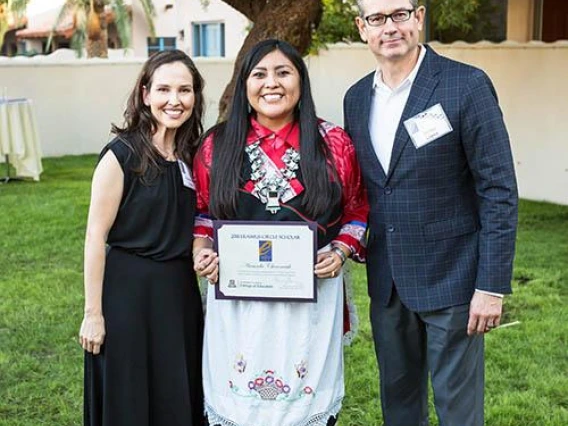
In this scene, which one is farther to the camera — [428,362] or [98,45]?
[98,45]

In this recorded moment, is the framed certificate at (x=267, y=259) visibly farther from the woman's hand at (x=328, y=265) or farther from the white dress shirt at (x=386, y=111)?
the white dress shirt at (x=386, y=111)

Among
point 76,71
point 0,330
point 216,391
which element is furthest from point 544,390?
point 76,71

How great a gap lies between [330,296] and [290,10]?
3.34m

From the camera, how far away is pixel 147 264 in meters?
3.01

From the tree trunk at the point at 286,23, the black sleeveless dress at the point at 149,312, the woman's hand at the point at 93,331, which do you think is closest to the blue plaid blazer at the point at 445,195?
the black sleeveless dress at the point at 149,312

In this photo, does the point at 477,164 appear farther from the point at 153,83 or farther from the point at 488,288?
the point at 153,83

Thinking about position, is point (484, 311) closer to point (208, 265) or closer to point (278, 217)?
point (278, 217)

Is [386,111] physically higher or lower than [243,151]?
higher

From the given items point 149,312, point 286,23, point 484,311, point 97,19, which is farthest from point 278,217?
point 97,19

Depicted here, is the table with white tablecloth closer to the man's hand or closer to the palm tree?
the palm tree

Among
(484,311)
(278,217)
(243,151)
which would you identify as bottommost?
(484,311)

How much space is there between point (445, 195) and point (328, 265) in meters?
0.44

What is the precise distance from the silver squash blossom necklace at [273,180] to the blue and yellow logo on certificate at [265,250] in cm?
11

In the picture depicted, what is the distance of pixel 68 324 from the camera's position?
550 centimetres
